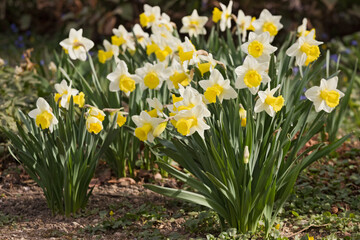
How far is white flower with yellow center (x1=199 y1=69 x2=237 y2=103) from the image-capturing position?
2.29m

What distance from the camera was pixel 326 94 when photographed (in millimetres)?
2312

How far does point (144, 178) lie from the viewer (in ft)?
10.6

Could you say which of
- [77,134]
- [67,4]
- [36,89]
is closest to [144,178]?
[77,134]

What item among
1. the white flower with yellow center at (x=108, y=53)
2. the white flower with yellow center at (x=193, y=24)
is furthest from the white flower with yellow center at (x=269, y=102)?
the white flower with yellow center at (x=108, y=53)

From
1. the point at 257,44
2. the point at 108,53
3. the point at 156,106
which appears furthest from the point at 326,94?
the point at 108,53

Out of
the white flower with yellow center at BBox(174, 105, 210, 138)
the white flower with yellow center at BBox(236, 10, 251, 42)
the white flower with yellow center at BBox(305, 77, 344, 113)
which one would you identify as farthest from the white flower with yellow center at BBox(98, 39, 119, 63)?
the white flower with yellow center at BBox(305, 77, 344, 113)

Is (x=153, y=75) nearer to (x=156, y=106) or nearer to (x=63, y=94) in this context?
(x=156, y=106)

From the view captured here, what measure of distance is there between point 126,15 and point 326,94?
13.7 feet

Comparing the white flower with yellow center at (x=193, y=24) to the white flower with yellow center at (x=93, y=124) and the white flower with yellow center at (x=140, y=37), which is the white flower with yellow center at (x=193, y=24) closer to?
the white flower with yellow center at (x=140, y=37)

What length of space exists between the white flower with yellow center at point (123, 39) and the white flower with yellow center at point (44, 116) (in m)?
1.04

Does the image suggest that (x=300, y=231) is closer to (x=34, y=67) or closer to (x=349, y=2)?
(x=34, y=67)

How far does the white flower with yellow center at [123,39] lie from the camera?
344 centimetres

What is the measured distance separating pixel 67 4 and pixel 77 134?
4381 millimetres

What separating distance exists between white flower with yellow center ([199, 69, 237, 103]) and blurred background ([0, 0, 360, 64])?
378 centimetres
